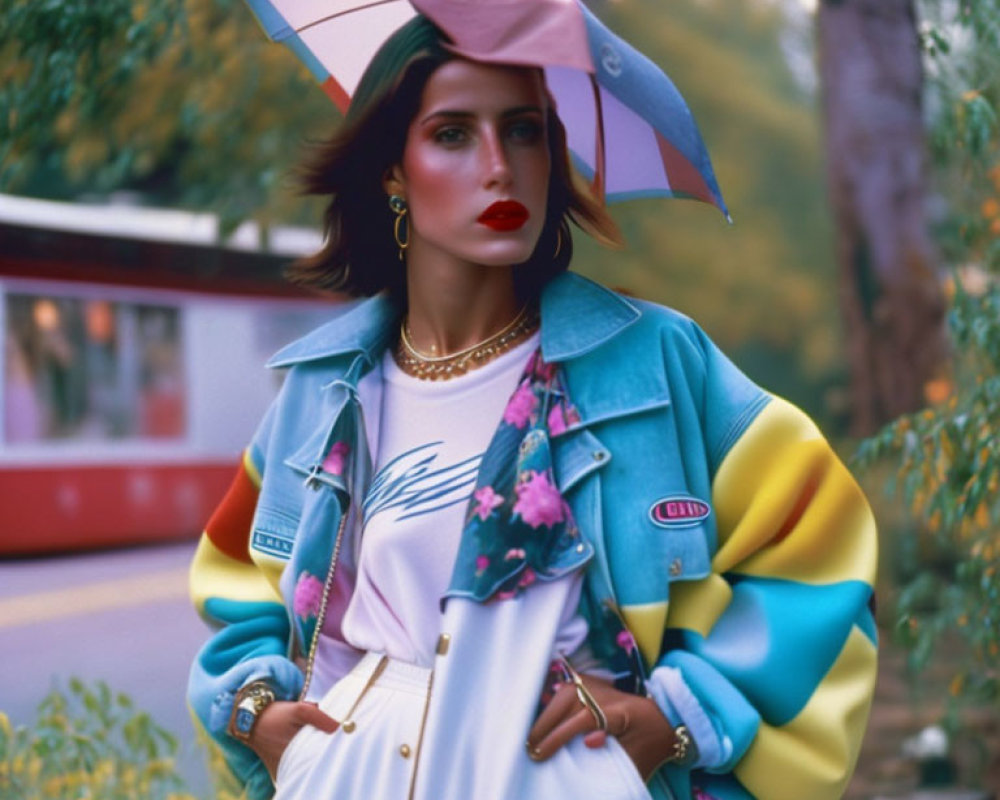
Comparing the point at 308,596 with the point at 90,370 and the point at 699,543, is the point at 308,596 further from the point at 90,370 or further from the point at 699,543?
the point at 90,370

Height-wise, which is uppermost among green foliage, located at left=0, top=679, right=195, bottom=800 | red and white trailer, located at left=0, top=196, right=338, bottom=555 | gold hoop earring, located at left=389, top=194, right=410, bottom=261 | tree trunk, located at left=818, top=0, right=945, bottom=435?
gold hoop earring, located at left=389, top=194, right=410, bottom=261

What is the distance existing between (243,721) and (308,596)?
8.6 inches

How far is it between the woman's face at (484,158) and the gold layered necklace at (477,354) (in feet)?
0.44

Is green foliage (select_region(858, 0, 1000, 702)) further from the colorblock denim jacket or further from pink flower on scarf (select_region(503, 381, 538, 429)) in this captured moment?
pink flower on scarf (select_region(503, 381, 538, 429))

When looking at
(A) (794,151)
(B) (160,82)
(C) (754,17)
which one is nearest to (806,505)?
(B) (160,82)

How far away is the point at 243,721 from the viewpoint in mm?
2617

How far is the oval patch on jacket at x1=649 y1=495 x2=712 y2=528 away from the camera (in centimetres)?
241

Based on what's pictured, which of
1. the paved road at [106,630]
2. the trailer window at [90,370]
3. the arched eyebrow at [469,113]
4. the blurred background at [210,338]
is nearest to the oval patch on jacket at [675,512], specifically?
the arched eyebrow at [469,113]

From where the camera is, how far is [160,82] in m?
9.35

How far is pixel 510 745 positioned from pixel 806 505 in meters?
0.56

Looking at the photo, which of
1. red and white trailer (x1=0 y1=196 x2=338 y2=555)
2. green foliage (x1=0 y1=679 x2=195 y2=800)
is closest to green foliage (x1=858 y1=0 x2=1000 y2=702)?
green foliage (x1=0 y1=679 x2=195 y2=800)

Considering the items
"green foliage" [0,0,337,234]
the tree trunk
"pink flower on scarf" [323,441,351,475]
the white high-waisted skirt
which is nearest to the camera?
the white high-waisted skirt

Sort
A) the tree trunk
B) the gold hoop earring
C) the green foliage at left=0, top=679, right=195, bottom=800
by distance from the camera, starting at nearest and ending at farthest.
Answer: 1. the gold hoop earring
2. the green foliage at left=0, top=679, right=195, bottom=800
3. the tree trunk

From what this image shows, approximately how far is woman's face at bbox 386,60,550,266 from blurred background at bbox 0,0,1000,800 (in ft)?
1.48
